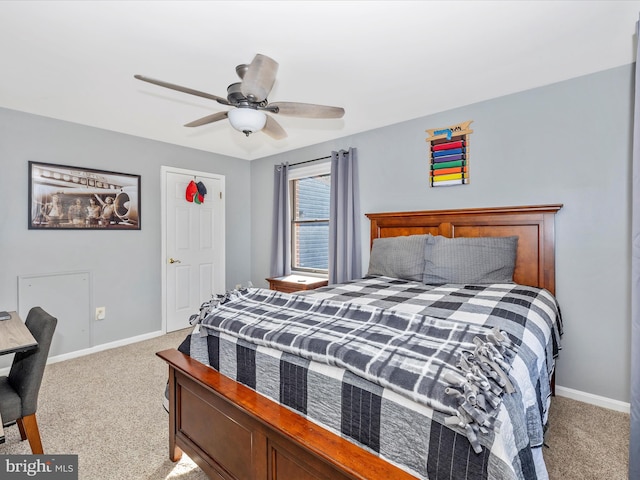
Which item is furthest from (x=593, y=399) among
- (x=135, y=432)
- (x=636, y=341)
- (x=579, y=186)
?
(x=135, y=432)

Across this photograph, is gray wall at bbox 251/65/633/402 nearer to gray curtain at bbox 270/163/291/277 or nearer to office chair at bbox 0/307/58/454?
gray curtain at bbox 270/163/291/277

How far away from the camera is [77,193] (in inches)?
132

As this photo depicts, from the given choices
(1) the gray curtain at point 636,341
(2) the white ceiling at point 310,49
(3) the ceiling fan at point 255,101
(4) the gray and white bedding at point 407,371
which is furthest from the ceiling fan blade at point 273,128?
(1) the gray curtain at point 636,341

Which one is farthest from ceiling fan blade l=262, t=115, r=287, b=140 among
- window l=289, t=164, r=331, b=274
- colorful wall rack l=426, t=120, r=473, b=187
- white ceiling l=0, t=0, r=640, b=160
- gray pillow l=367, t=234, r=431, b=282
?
window l=289, t=164, r=331, b=274

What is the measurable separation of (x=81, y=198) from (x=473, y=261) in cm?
374

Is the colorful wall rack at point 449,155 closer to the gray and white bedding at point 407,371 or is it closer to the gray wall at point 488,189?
the gray wall at point 488,189

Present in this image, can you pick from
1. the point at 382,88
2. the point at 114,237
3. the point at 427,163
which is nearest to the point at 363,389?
the point at 382,88

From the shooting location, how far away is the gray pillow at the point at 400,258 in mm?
2738

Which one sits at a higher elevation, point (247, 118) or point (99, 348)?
point (247, 118)

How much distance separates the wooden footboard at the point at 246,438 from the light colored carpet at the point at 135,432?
277 mm

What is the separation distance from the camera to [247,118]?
2.00 metres

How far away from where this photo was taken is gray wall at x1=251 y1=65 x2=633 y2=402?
2312 millimetres

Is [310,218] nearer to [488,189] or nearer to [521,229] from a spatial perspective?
[488,189]

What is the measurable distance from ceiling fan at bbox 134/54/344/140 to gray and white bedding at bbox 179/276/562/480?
1.07 metres
